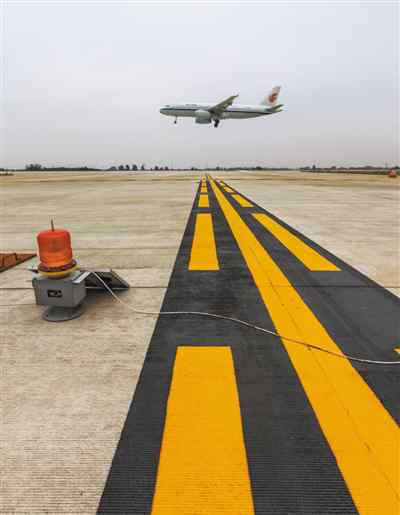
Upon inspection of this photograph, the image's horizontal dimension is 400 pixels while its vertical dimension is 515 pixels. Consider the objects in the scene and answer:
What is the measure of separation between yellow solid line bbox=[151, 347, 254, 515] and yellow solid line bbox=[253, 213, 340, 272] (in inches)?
Result: 132

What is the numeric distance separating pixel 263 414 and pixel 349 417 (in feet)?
1.96

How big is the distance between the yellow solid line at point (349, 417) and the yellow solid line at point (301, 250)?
1.87 metres

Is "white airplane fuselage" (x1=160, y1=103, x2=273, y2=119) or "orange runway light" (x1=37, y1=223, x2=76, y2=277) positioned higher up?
"white airplane fuselage" (x1=160, y1=103, x2=273, y2=119)

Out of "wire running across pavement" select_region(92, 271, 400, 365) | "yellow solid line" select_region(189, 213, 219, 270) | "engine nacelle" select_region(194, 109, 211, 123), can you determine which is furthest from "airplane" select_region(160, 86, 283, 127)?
"wire running across pavement" select_region(92, 271, 400, 365)

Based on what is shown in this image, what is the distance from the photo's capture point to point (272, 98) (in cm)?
6688

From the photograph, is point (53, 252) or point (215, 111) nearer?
point (53, 252)

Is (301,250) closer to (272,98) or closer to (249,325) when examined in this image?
(249,325)

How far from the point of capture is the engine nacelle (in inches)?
2056

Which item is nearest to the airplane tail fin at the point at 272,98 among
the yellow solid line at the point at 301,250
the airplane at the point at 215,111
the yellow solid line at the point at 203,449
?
the airplane at the point at 215,111

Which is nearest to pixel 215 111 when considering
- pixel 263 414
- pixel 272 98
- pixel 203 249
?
pixel 272 98

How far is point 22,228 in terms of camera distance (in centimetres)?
876

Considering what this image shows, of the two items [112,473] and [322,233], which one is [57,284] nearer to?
[112,473]

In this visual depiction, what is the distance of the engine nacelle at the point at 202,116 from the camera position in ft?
171

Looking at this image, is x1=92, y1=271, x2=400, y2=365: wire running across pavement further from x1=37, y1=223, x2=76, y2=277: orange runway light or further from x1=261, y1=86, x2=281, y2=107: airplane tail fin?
x1=261, y1=86, x2=281, y2=107: airplane tail fin
